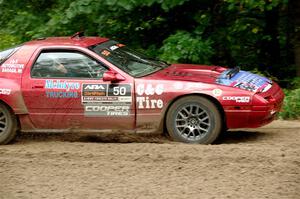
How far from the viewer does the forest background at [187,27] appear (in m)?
10.5

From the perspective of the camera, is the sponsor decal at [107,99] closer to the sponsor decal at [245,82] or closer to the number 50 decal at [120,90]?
the number 50 decal at [120,90]

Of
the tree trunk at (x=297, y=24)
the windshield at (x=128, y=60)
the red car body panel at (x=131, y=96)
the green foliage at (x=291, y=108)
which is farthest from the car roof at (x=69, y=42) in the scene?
the tree trunk at (x=297, y=24)

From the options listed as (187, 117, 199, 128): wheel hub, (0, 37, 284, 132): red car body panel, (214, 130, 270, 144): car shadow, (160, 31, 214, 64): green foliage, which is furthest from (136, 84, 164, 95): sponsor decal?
(160, 31, 214, 64): green foliage

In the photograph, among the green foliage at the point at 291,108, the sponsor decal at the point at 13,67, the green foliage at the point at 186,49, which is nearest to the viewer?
the sponsor decal at the point at 13,67

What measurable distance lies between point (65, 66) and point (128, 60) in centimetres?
89

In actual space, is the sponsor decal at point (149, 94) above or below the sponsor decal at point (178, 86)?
below

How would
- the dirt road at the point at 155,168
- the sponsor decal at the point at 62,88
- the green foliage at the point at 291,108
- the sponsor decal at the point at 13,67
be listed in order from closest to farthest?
the dirt road at the point at 155,168
the sponsor decal at the point at 62,88
the sponsor decal at the point at 13,67
the green foliage at the point at 291,108

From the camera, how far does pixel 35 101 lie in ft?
25.3

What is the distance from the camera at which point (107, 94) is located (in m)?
7.47

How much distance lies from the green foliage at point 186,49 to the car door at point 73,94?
120 inches

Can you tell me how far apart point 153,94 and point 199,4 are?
4.76 meters

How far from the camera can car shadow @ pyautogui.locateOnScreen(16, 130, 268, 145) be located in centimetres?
774

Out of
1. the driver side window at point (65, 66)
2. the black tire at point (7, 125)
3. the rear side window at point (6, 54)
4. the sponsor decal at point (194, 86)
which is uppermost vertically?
the rear side window at point (6, 54)

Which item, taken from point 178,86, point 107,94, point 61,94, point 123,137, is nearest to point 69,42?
point 61,94
